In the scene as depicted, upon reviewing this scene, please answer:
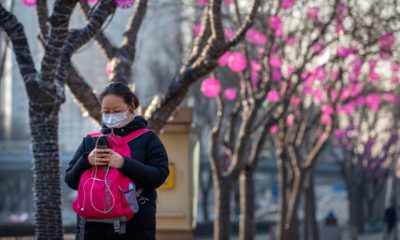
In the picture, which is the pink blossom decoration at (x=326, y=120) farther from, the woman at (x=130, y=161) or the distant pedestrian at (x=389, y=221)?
the woman at (x=130, y=161)

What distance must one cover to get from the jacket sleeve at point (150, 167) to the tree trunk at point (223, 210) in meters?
11.3

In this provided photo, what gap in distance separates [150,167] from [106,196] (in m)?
0.31

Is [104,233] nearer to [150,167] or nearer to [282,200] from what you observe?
[150,167]

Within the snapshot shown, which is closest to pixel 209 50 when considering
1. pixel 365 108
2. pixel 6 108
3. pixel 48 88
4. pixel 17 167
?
pixel 48 88

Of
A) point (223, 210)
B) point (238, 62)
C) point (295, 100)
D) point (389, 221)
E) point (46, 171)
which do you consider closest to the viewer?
point (46, 171)

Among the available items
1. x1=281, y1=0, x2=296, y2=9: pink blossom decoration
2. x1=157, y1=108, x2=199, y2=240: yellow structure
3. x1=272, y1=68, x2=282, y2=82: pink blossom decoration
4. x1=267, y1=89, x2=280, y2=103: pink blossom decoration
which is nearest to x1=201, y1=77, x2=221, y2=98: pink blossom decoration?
x1=281, y1=0, x2=296, y2=9: pink blossom decoration

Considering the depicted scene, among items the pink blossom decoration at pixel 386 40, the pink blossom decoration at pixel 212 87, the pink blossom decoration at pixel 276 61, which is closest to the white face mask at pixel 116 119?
the pink blossom decoration at pixel 212 87

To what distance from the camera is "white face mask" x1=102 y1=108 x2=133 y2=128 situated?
17.4 feet

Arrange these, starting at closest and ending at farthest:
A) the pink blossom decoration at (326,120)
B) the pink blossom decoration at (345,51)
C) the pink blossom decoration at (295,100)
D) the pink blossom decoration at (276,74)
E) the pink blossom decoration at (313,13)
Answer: the pink blossom decoration at (345,51) < the pink blossom decoration at (313,13) < the pink blossom decoration at (276,74) < the pink blossom decoration at (326,120) < the pink blossom decoration at (295,100)

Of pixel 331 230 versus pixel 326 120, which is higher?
pixel 326 120

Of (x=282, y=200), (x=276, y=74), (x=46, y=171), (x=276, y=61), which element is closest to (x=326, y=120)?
(x=282, y=200)

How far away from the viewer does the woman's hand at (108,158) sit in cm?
512

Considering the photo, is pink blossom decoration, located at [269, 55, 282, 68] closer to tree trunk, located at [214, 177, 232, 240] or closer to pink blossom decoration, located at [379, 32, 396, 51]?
pink blossom decoration, located at [379, 32, 396, 51]

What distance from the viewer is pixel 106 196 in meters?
5.08
